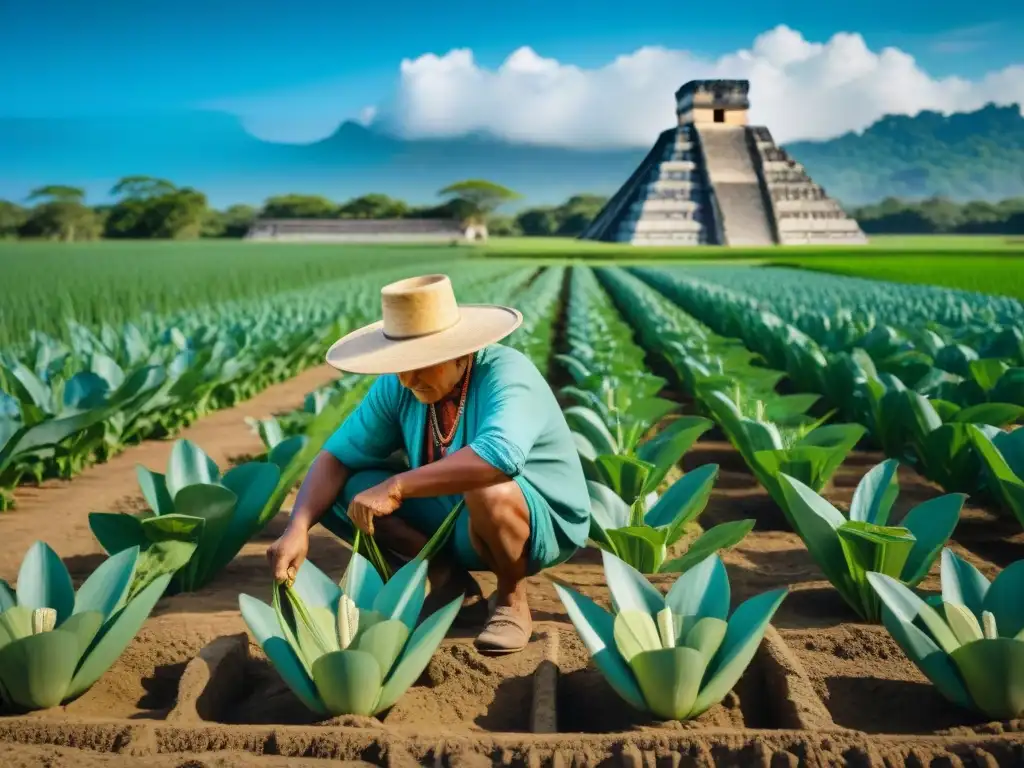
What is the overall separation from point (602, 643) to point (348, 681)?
0.58 metres

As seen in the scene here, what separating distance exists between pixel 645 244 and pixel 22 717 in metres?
61.1

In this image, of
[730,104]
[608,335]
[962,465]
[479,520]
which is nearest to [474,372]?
[479,520]

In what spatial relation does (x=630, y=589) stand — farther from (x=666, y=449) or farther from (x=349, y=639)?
(x=666, y=449)

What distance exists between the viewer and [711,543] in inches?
126

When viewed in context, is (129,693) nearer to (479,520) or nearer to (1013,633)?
(479,520)

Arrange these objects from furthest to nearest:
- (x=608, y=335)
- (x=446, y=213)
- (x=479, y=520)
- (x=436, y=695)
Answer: (x=446, y=213) → (x=608, y=335) → (x=479, y=520) → (x=436, y=695)

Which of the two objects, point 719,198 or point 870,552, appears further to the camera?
point 719,198

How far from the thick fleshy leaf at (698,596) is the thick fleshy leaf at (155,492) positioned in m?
1.74

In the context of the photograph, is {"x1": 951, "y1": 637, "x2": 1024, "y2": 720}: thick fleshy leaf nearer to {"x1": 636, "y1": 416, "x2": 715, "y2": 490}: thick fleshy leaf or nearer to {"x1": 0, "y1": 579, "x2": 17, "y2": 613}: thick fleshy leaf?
{"x1": 636, "y1": 416, "x2": 715, "y2": 490}: thick fleshy leaf

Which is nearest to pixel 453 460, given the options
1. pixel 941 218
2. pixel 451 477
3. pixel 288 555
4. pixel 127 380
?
pixel 451 477

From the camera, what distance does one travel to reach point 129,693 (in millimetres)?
2604

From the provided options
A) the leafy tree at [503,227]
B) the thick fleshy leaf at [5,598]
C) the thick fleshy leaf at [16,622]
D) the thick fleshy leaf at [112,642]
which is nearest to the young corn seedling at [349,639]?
the thick fleshy leaf at [112,642]

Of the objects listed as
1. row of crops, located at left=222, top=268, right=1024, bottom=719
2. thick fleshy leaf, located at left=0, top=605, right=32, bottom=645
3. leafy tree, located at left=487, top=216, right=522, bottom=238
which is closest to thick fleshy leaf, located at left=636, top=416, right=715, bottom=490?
row of crops, located at left=222, top=268, right=1024, bottom=719

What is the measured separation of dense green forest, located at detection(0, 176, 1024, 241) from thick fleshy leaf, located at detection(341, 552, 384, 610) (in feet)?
235
